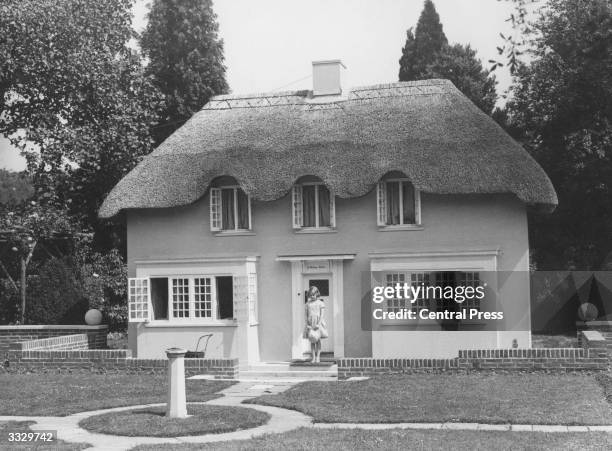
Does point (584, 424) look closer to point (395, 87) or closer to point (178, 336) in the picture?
point (178, 336)

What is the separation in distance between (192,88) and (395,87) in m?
16.6

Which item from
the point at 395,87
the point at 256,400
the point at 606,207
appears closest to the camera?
the point at 256,400

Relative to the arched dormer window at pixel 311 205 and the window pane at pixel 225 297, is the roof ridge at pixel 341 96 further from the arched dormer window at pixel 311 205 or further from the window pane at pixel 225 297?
the window pane at pixel 225 297

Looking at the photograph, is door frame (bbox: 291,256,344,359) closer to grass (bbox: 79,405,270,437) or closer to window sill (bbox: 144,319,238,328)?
window sill (bbox: 144,319,238,328)

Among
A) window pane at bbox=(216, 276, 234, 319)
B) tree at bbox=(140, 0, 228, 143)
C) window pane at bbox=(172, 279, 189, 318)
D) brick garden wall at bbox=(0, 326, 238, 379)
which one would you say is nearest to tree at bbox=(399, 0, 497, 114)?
tree at bbox=(140, 0, 228, 143)

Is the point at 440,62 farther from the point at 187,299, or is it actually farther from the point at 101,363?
the point at 101,363

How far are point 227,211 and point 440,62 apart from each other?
913 inches

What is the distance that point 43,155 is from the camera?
32375mm

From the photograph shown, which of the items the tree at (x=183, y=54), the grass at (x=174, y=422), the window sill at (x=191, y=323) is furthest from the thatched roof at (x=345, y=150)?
the tree at (x=183, y=54)

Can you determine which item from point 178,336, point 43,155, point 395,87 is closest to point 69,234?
point 43,155

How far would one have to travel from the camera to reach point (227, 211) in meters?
26.0

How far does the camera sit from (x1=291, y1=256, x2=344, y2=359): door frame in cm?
2467

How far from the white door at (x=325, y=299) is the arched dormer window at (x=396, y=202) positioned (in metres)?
2.23

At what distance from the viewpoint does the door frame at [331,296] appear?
24672mm
